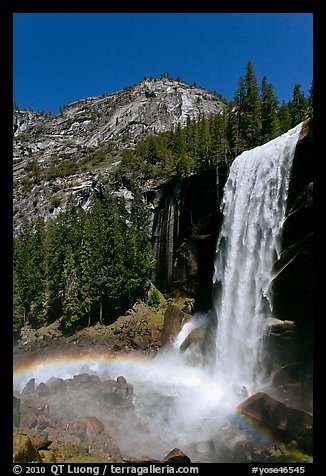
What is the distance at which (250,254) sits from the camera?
79.0 feet

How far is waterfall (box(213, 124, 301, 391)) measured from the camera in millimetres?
21781

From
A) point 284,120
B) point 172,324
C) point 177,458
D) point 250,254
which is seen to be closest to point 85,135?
point 284,120

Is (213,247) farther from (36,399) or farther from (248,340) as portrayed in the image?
(36,399)

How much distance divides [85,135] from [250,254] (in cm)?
13832

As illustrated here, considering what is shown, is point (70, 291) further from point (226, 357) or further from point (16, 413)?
point (226, 357)

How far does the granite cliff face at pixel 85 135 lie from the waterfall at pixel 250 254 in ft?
168

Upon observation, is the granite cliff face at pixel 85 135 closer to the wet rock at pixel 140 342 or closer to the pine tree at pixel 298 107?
the pine tree at pixel 298 107

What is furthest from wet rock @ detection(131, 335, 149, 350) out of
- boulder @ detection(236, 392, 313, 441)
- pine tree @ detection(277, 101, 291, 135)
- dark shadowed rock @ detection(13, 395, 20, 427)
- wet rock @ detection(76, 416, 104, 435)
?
pine tree @ detection(277, 101, 291, 135)

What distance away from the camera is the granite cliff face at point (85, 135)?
86500 mm

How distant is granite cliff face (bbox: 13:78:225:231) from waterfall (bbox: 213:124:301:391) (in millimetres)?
51168

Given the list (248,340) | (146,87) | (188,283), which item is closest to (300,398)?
(248,340)

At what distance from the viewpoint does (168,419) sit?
20109mm

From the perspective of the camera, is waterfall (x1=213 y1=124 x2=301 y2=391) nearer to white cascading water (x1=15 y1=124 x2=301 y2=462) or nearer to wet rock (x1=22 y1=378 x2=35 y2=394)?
white cascading water (x1=15 y1=124 x2=301 y2=462)

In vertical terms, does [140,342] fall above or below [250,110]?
below
